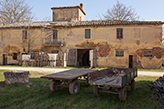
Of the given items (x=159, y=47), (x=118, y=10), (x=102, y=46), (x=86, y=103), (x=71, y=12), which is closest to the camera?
(x=86, y=103)

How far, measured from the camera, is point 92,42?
17953mm

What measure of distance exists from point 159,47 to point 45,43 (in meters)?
13.8

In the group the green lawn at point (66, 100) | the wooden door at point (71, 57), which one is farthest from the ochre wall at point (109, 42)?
the green lawn at point (66, 100)

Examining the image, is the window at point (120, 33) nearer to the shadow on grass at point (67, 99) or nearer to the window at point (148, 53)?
the window at point (148, 53)

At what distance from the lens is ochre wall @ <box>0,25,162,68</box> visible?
1664cm

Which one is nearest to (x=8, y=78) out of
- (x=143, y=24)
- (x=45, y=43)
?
(x=45, y=43)

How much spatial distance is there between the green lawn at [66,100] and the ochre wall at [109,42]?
10642 millimetres

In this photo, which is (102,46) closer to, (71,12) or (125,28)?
(125,28)

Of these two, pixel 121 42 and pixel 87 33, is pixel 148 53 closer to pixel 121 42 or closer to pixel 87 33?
pixel 121 42

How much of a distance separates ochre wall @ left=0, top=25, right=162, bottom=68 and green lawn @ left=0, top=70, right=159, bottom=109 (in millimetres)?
10642

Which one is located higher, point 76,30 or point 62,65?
point 76,30

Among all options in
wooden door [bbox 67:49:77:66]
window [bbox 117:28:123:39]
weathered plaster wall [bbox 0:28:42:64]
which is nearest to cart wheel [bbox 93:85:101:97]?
wooden door [bbox 67:49:77:66]

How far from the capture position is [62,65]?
17.5m

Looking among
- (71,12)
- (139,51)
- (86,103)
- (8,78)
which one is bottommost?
(86,103)
